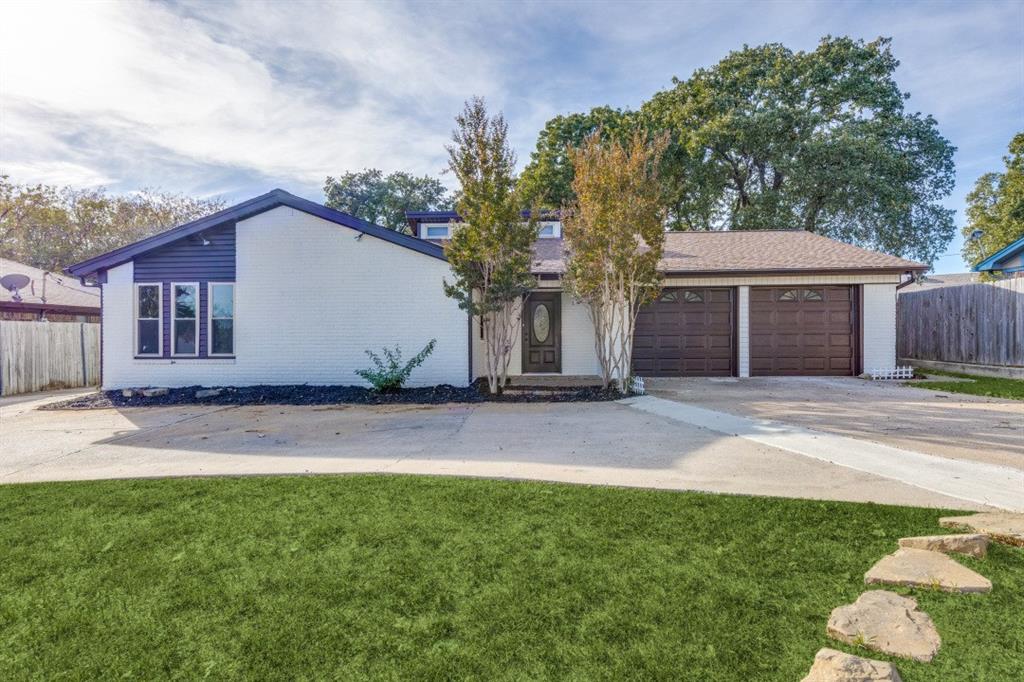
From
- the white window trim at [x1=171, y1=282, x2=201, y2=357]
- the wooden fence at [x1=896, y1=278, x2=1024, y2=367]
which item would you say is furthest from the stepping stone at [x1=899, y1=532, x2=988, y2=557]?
the wooden fence at [x1=896, y1=278, x2=1024, y2=367]

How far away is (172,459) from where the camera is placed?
5.60m

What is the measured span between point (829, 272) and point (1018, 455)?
8266 millimetres

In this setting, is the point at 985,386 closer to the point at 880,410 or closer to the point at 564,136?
the point at 880,410

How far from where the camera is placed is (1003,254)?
50.7 feet

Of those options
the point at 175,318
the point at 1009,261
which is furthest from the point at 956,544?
the point at 1009,261

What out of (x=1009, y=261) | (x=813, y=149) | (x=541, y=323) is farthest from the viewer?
(x=813, y=149)

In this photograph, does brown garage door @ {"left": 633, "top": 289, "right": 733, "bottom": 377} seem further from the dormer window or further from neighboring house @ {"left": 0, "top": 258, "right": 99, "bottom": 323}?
neighboring house @ {"left": 0, "top": 258, "right": 99, "bottom": 323}

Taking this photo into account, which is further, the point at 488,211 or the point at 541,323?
the point at 541,323

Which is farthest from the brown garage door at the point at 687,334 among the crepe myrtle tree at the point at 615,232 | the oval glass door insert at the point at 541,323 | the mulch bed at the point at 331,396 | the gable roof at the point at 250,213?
the gable roof at the point at 250,213

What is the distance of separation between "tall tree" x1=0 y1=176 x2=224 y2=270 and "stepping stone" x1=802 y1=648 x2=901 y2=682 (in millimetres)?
35813

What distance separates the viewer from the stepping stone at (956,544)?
2.88m

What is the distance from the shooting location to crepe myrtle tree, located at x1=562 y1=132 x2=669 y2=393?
9.59 metres

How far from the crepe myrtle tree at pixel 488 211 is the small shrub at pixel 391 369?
6.26ft

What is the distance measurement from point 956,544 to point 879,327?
1183 cm
